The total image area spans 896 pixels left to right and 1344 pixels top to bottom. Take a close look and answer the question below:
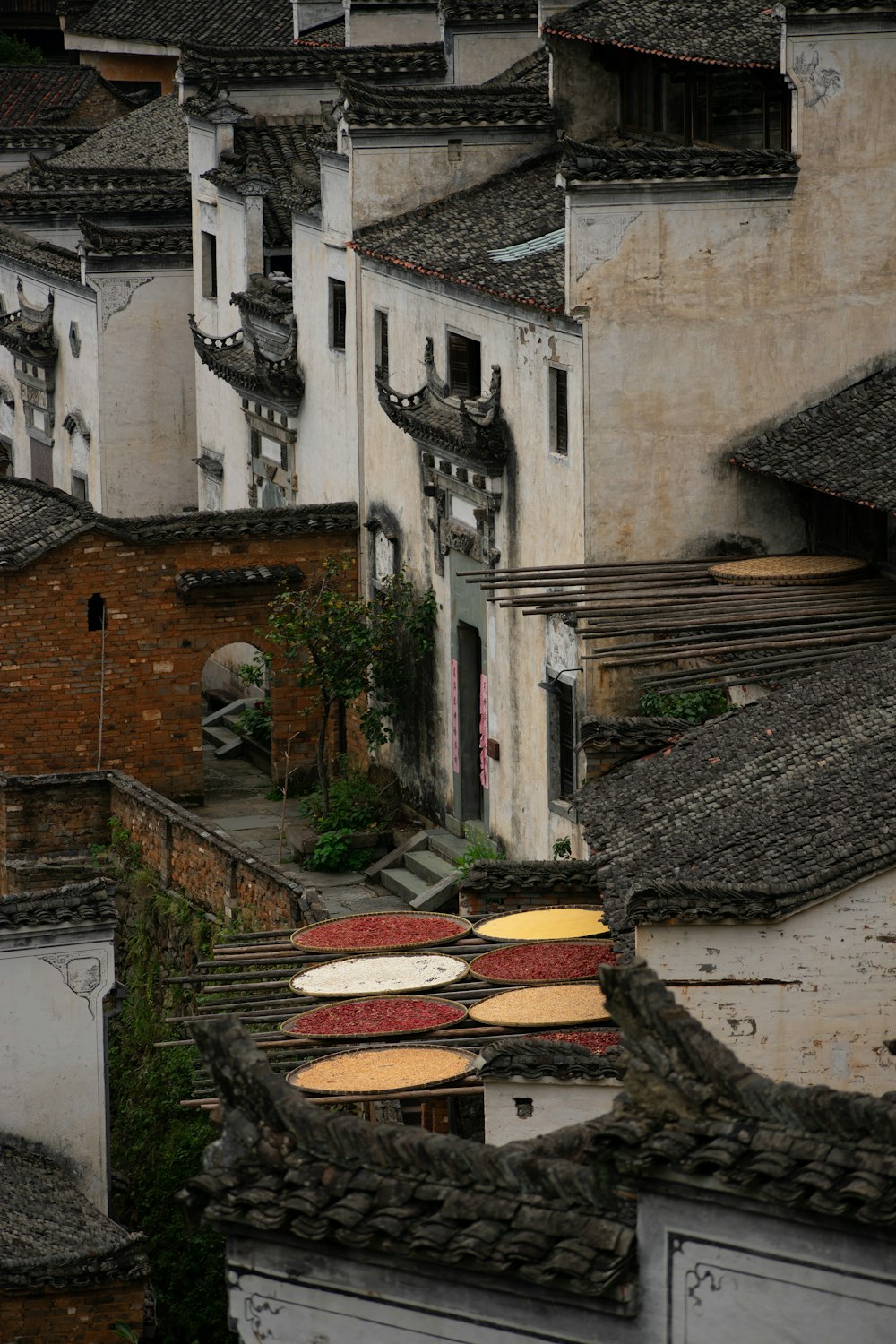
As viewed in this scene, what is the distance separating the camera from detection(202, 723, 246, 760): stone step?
36.7 meters

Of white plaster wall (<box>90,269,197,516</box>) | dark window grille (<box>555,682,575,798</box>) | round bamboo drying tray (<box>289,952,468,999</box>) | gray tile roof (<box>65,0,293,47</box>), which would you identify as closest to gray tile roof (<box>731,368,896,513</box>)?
dark window grille (<box>555,682,575,798</box>)

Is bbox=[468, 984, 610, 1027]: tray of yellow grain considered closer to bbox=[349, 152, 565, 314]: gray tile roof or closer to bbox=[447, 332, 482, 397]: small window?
bbox=[349, 152, 565, 314]: gray tile roof

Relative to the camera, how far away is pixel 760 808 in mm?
19500

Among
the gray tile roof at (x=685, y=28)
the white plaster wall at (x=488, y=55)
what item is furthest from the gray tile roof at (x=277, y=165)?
the gray tile roof at (x=685, y=28)

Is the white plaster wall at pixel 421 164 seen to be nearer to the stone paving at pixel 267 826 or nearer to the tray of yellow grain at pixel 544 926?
the stone paving at pixel 267 826

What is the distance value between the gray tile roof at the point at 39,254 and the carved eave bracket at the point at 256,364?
5.38m

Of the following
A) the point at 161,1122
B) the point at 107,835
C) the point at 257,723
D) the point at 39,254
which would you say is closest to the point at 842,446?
the point at 161,1122

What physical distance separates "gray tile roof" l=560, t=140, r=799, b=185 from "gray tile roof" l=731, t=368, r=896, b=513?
249 centimetres

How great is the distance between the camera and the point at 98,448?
139 feet

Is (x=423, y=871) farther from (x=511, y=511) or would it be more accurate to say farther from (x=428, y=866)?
(x=511, y=511)

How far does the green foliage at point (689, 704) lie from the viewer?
26.1 m

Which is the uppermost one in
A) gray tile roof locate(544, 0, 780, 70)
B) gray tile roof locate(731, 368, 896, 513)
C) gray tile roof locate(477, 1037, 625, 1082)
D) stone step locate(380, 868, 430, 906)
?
gray tile roof locate(544, 0, 780, 70)

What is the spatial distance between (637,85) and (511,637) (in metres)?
7.57

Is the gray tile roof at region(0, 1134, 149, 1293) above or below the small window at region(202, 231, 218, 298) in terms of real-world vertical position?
below
